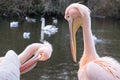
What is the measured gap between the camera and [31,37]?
23.6 m

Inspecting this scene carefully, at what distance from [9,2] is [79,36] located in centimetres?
1199

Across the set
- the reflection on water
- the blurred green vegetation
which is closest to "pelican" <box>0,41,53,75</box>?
the reflection on water

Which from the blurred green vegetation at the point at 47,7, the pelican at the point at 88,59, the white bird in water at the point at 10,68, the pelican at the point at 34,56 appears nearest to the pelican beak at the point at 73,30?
the pelican at the point at 88,59

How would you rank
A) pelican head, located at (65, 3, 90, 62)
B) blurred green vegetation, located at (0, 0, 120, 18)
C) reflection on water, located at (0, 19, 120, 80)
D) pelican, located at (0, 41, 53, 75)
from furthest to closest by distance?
blurred green vegetation, located at (0, 0, 120, 18) → reflection on water, located at (0, 19, 120, 80) → pelican, located at (0, 41, 53, 75) → pelican head, located at (65, 3, 90, 62)

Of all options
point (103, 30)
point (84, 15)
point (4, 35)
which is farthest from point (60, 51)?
point (84, 15)

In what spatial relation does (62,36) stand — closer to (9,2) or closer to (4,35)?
(4,35)

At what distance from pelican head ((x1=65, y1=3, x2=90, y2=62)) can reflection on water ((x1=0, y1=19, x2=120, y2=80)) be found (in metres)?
10.8

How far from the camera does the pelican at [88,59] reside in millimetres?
3625

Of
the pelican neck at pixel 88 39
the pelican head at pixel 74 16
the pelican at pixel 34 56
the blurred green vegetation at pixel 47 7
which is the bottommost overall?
the blurred green vegetation at pixel 47 7

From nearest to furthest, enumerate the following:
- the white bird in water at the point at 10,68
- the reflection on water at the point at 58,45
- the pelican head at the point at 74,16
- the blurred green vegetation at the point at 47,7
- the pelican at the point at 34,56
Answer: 1. the white bird in water at the point at 10,68
2. the pelican head at the point at 74,16
3. the pelican at the point at 34,56
4. the reflection on water at the point at 58,45
5. the blurred green vegetation at the point at 47,7

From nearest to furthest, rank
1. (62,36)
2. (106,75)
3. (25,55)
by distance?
(106,75) < (25,55) < (62,36)

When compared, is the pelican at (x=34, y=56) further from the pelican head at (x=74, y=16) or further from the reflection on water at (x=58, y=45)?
the reflection on water at (x=58, y=45)

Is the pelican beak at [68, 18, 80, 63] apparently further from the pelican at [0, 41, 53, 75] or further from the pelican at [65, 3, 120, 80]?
the pelican at [0, 41, 53, 75]

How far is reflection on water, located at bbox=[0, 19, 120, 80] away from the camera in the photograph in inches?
611
